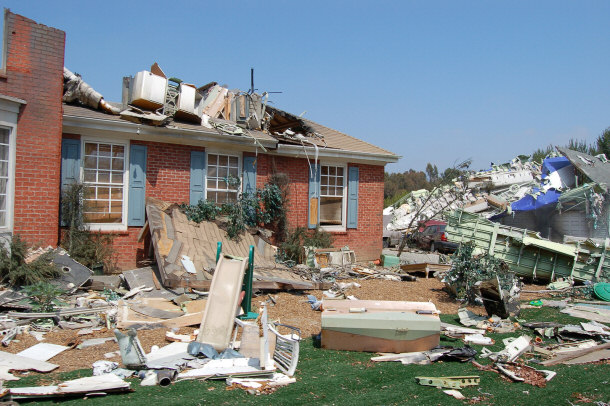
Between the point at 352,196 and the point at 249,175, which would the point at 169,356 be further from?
the point at 352,196

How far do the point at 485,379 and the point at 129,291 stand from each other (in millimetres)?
6337

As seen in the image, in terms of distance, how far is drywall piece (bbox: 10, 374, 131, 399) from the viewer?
4629 mm

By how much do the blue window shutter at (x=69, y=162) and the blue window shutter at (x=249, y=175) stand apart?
154 inches

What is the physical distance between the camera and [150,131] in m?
11.2

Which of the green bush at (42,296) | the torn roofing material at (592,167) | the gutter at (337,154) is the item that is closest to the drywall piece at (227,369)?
the green bush at (42,296)

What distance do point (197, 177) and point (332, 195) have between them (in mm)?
4160

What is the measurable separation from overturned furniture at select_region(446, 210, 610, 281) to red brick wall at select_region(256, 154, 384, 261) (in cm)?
251

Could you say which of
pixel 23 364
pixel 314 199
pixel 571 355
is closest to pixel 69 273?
pixel 23 364

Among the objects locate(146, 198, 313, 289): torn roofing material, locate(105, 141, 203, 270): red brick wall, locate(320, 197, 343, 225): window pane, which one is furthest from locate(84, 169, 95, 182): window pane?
locate(320, 197, 343, 225): window pane

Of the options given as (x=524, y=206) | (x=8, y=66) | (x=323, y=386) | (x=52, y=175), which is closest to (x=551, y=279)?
(x=524, y=206)

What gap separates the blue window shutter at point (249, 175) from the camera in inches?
502

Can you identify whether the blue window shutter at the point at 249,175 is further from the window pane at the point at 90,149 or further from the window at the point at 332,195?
the window pane at the point at 90,149

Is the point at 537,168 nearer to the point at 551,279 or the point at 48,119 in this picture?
the point at 551,279

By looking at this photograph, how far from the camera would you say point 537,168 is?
79.4 feet
